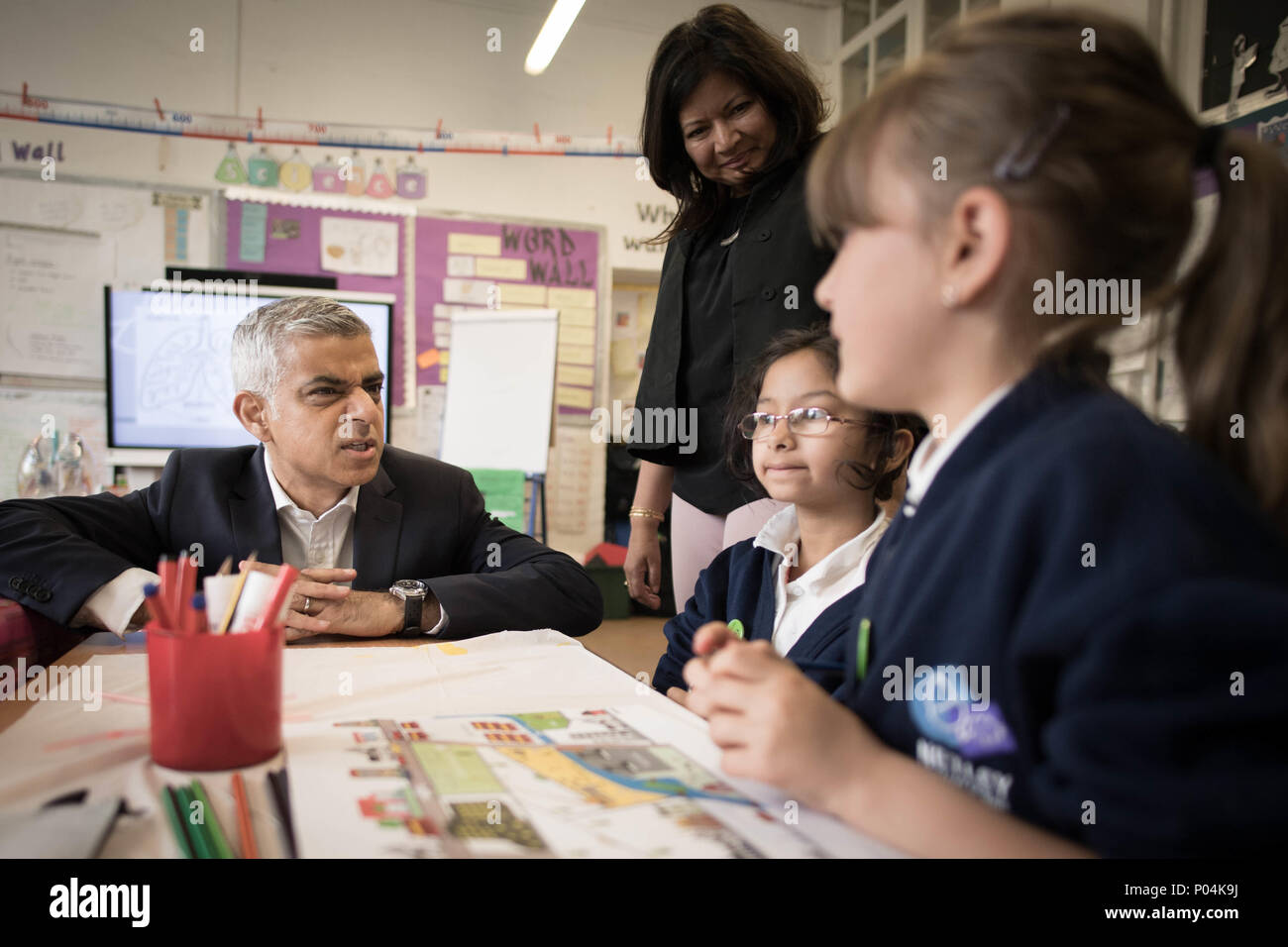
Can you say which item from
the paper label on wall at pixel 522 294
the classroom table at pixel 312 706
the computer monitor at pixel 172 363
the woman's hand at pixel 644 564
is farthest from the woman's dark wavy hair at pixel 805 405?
the paper label on wall at pixel 522 294

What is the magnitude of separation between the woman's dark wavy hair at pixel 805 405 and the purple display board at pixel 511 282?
11.3 ft

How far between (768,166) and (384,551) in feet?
3.25

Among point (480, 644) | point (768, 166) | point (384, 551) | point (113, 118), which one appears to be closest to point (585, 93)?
point (113, 118)

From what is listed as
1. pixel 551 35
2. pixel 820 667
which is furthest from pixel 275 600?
pixel 551 35

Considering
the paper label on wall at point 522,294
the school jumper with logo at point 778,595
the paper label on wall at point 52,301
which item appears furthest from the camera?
the paper label on wall at point 522,294

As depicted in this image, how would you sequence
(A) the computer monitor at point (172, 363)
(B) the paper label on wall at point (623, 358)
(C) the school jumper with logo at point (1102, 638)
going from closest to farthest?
(C) the school jumper with logo at point (1102, 638) → (A) the computer monitor at point (172, 363) → (B) the paper label on wall at point (623, 358)

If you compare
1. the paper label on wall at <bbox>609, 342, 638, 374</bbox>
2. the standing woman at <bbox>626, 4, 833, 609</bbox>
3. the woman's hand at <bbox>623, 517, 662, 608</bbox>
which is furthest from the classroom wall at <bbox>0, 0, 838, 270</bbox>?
the woman's hand at <bbox>623, 517, 662, 608</bbox>

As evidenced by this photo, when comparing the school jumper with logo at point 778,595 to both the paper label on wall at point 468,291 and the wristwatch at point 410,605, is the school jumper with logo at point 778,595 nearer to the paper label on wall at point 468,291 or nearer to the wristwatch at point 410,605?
the wristwatch at point 410,605

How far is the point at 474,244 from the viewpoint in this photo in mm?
5027

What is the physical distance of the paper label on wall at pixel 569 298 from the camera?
5.20 meters

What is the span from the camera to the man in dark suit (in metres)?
1.44

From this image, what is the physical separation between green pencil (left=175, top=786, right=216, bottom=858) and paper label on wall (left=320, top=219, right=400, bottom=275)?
465 cm

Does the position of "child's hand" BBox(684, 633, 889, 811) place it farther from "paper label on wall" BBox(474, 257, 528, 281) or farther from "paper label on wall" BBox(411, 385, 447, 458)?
"paper label on wall" BBox(474, 257, 528, 281)

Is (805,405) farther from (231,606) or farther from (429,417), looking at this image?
(429,417)
